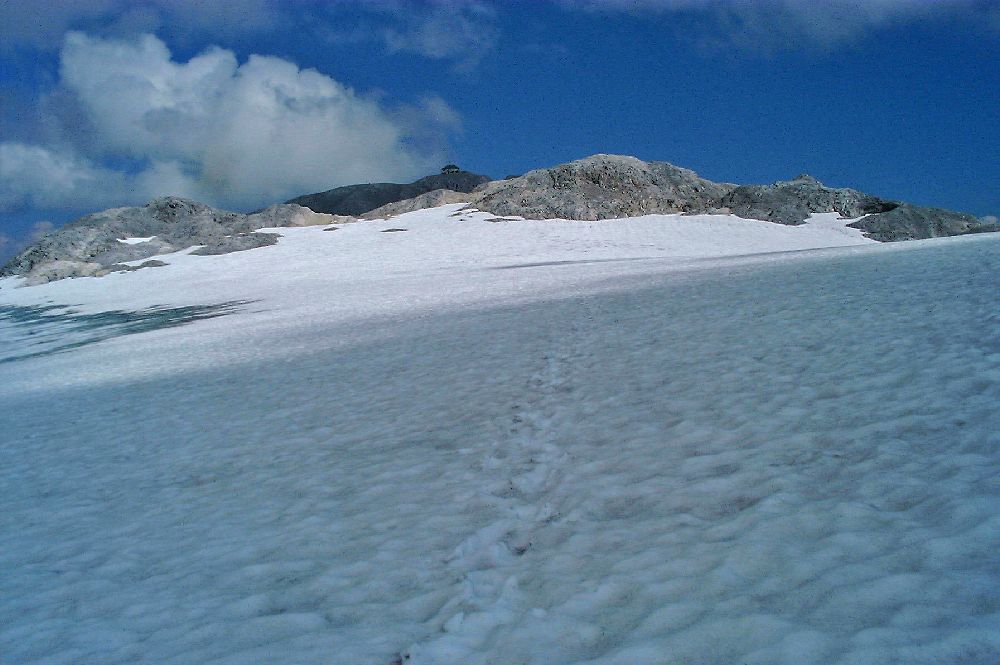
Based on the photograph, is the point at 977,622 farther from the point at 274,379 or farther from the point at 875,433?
the point at 274,379

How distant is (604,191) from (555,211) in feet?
Answer: 19.8

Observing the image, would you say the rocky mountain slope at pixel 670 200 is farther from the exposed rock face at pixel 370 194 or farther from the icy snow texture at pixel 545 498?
the exposed rock face at pixel 370 194

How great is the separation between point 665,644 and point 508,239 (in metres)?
39.1

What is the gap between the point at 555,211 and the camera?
49.0m

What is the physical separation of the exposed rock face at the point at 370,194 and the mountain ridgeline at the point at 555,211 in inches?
3240

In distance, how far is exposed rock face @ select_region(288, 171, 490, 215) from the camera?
140125 mm

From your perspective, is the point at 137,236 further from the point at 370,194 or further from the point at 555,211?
the point at 370,194

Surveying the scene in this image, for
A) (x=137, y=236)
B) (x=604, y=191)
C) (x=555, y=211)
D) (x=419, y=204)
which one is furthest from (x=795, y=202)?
(x=137, y=236)

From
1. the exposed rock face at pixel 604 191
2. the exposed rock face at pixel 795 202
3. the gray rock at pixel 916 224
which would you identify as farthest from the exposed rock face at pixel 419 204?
the gray rock at pixel 916 224

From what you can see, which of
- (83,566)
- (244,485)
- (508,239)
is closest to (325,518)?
(244,485)

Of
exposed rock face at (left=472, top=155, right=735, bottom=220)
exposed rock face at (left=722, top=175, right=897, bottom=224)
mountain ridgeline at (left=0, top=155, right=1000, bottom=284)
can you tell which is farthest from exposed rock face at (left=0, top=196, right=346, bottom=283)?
exposed rock face at (left=722, top=175, right=897, bottom=224)

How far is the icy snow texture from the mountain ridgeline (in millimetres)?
33786

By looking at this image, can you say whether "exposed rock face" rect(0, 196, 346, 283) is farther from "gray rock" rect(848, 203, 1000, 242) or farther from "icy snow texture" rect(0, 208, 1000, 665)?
"gray rock" rect(848, 203, 1000, 242)

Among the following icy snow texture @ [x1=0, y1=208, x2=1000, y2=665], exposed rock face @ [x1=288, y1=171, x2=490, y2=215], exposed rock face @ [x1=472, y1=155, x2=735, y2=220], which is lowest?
icy snow texture @ [x1=0, y1=208, x2=1000, y2=665]
